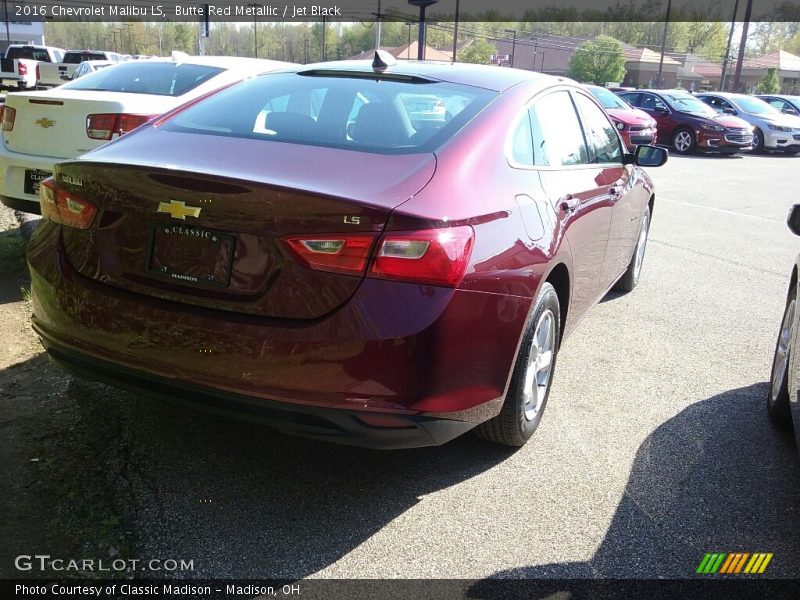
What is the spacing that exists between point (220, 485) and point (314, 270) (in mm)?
1055

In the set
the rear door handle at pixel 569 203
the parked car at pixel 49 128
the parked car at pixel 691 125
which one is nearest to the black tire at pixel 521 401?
the rear door handle at pixel 569 203

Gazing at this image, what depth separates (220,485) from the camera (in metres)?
2.88

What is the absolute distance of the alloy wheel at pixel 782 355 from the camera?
3.51 m

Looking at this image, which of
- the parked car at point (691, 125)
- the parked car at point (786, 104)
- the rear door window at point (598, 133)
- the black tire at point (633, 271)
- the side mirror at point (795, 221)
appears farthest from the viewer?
the parked car at point (786, 104)

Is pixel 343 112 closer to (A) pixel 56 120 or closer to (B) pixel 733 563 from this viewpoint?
(B) pixel 733 563

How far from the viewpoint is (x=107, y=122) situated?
5.29 m

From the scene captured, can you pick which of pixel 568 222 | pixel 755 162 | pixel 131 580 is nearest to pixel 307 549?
pixel 131 580

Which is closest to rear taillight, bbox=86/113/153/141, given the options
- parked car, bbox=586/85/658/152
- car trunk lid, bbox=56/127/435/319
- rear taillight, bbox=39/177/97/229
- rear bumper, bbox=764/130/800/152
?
rear taillight, bbox=39/177/97/229

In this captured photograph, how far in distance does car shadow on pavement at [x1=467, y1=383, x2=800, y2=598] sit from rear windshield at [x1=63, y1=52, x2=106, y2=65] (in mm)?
31782

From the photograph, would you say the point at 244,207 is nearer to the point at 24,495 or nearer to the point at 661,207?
the point at 24,495

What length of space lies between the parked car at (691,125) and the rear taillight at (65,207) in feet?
66.3

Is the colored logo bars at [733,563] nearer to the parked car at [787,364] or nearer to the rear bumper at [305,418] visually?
the parked car at [787,364]

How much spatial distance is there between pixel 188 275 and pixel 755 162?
20836 millimetres

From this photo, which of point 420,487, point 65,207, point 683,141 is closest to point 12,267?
point 65,207
